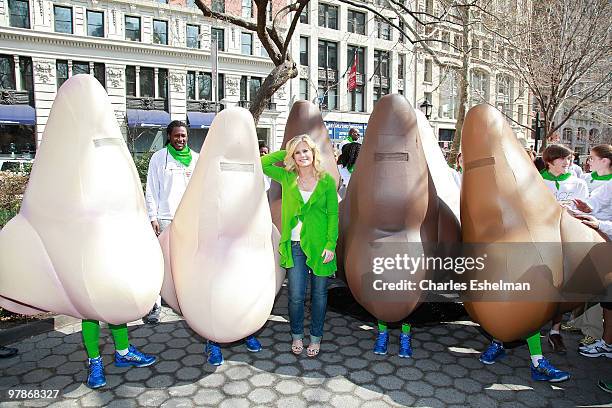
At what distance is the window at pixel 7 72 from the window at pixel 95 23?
152 inches

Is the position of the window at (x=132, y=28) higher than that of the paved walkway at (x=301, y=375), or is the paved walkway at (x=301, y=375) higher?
the window at (x=132, y=28)

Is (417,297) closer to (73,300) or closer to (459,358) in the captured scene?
(459,358)

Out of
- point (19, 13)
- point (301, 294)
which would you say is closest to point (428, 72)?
point (19, 13)

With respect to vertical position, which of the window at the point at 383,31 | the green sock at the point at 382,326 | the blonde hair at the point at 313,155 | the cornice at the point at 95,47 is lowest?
the green sock at the point at 382,326

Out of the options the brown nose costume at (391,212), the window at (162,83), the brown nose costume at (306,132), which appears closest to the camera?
the brown nose costume at (391,212)

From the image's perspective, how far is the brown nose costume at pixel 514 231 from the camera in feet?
10.3

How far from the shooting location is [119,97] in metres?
23.0

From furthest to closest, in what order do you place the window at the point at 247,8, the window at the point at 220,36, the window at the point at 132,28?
1. the window at the point at 220,36
2. the window at the point at 247,8
3. the window at the point at 132,28

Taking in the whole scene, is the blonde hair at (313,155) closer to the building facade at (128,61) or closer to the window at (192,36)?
the building facade at (128,61)

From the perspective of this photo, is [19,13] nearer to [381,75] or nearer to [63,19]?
[63,19]

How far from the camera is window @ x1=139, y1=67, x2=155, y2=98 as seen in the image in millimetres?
23844

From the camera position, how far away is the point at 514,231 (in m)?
3.17

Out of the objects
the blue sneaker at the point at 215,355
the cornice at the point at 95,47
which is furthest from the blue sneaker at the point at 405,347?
the cornice at the point at 95,47

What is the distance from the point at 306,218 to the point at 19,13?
24100 mm
